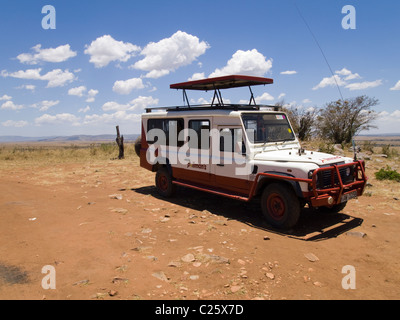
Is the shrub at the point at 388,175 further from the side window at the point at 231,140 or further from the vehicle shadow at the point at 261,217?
the side window at the point at 231,140

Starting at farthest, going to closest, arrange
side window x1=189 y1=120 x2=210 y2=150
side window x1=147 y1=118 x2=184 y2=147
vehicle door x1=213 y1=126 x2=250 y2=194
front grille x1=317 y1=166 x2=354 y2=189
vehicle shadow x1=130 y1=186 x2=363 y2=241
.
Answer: side window x1=147 y1=118 x2=184 y2=147
side window x1=189 y1=120 x2=210 y2=150
vehicle door x1=213 y1=126 x2=250 y2=194
vehicle shadow x1=130 y1=186 x2=363 y2=241
front grille x1=317 y1=166 x2=354 y2=189

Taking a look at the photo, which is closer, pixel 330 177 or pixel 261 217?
pixel 330 177

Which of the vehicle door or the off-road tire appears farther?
the off-road tire

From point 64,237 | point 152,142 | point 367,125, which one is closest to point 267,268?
→ point 64,237

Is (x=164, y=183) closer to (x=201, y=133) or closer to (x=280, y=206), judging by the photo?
(x=201, y=133)

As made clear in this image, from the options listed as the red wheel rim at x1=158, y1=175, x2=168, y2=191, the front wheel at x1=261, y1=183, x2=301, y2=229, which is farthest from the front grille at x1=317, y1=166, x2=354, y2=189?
the red wheel rim at x1=158, y1=175, x2=168, y2=191

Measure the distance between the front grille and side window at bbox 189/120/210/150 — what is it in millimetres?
2690

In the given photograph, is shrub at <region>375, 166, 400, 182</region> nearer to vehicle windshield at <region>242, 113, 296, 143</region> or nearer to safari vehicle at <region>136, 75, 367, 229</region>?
safari vehicle at <region>136, 75, 367, 229</region>

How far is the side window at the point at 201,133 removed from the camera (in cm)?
731

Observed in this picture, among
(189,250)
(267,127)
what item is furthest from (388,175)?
(189,250)

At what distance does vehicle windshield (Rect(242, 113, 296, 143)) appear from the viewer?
6613 millimetres

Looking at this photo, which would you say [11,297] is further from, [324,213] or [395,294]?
[324,213]

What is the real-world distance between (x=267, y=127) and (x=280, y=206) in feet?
6.21

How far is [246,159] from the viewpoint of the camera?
6.39 meters
